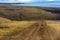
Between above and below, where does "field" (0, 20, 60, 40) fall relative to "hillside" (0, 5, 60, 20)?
below

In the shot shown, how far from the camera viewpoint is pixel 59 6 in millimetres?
782

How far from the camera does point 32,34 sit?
72cm

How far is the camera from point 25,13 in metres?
0.78

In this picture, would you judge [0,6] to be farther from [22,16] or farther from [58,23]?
[58,23]

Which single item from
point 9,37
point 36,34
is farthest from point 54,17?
point 9,37

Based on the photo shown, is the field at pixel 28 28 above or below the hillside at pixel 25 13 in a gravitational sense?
below

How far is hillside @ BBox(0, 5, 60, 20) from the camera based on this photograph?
2.50 feet

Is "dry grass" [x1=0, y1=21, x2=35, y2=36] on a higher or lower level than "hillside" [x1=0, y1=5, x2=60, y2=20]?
lower

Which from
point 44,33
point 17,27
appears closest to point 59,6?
point 44,33

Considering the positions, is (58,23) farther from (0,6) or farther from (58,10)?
(0,6)

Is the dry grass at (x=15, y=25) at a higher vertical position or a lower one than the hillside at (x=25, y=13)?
lower

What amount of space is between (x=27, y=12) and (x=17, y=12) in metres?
0.07

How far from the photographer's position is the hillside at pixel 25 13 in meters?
0.76

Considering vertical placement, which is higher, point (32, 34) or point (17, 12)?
point (17, 12)
